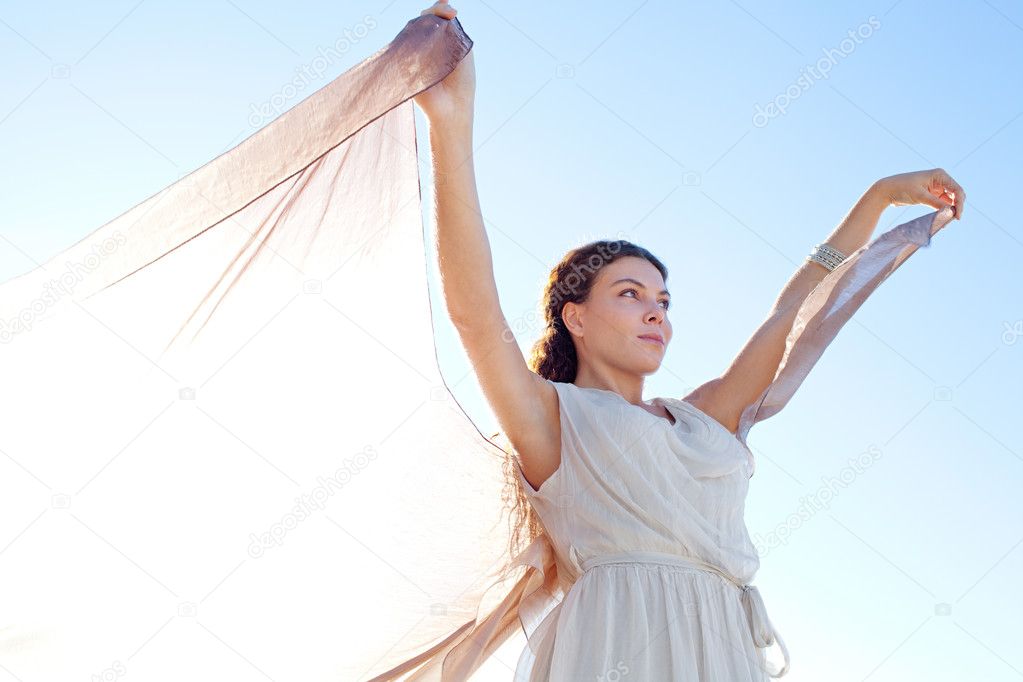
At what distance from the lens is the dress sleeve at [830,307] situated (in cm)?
277

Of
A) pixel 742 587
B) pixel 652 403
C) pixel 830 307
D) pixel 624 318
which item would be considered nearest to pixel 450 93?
pixel 624 318

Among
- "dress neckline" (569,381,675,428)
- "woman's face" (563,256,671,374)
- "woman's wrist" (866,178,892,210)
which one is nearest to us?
"dress neckline" (569,381,675,428)

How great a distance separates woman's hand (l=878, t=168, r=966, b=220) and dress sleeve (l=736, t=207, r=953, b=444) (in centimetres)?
16

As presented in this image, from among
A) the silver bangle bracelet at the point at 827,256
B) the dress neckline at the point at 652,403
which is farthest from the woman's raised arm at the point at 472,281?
the silver bangle bracelet at the point at 827,256

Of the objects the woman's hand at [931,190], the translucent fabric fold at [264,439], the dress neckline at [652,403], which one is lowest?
the translucent fabric fold at [264,439]

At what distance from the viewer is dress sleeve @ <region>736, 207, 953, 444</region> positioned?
109 inches

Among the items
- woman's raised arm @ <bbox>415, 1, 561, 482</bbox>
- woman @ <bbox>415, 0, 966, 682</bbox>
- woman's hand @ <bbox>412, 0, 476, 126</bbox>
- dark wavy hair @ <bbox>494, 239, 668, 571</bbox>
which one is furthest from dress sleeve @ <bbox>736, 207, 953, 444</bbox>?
woman's hand @ <bbox>412, 0, 476, 126</bbox>

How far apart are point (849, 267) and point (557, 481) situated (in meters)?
0.91

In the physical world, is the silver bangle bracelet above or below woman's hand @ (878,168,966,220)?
below

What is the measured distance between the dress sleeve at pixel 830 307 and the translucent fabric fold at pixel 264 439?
663 millimetres

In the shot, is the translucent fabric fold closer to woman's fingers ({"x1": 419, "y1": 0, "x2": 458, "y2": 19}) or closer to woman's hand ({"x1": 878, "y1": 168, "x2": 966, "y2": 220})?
woman's fingers ({"x1": 419, "y1": 0, "x2": 458, "y2": 19})

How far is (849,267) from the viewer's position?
2.78 meters

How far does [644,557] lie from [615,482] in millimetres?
164

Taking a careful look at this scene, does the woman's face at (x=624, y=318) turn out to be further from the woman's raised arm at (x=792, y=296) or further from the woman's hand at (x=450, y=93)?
Result: the woman's hand at (x=450, y=93)
